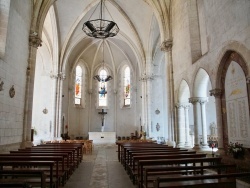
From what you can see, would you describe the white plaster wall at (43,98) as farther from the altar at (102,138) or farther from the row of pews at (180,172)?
the row of pews at (180,172)

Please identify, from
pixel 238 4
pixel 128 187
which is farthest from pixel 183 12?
pixel 128 187

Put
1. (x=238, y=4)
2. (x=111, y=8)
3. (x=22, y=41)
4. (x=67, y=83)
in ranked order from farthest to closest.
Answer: (x=67, y=83)
(x=111, y=8)
(x=22, y=41)
(x=238, y=4)

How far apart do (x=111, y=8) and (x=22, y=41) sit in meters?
11.4

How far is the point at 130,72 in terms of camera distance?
96.6 feet

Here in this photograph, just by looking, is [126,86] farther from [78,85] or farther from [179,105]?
[179,105]

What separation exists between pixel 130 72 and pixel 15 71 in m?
19.8

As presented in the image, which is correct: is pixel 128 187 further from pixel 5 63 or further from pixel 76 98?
pixel 76 98

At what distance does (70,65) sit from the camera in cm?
2794

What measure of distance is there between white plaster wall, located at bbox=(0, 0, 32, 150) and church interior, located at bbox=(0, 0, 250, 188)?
0.15 feet

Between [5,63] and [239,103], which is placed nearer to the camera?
[239,103]

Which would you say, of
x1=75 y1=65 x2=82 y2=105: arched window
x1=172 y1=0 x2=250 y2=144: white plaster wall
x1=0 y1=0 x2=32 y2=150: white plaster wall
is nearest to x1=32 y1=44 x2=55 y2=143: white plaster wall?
x1=75 y1=65 x2=82 y2=105: arched window

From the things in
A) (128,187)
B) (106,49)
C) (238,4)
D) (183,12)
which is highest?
(106,49)

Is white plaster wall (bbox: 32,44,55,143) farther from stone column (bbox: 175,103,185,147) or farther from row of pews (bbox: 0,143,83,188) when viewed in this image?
row of pews (bbox: 0,143,83,188)

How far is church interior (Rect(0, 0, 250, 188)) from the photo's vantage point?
8.16 metres
